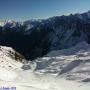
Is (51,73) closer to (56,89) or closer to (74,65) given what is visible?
(74,65)

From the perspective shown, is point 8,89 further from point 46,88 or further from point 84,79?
point 84,79

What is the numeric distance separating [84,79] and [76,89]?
6399 millimetres

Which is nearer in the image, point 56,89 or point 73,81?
point 56,89

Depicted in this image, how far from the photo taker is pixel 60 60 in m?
65.4

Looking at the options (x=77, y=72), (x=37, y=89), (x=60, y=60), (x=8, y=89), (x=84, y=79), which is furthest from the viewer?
(x=60, y=60)

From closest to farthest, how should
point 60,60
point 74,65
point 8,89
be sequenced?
point 8,89 → point 74,65 → point 60,60

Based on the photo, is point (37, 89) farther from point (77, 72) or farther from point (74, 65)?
point (74, 65)

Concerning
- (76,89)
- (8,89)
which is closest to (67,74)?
(76,89)

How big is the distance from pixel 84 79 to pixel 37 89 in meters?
10.5

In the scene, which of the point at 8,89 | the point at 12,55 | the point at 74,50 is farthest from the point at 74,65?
the point at 12,55

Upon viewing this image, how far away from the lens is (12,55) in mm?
89062

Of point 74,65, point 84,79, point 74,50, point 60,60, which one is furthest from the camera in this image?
point 74,50

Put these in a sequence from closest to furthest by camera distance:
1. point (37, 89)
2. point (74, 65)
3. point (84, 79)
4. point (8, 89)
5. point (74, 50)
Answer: point (8, 89)
point (37, 89)
point (84, 79)
point (74, 65)
point (74, 50)

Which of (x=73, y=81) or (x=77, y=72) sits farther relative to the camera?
(x=77, y=72)
